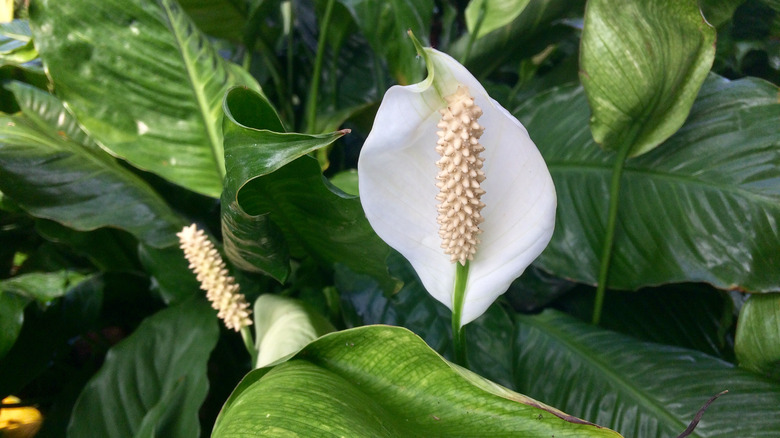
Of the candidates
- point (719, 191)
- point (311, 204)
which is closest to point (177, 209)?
point (311, 204)

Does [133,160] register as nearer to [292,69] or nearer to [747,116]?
[292,69]

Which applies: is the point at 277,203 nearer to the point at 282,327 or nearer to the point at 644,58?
the point at 282,327

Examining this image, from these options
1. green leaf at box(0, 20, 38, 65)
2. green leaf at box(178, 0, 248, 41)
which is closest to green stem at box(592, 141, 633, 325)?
green leaf at box(178, 0, 248, 41)

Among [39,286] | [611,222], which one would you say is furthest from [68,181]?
[611,222]

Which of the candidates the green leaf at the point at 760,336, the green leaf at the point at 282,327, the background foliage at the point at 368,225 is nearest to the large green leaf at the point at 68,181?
the background foliage at the point at 368,225

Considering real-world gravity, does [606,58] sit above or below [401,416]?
above
